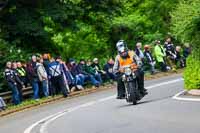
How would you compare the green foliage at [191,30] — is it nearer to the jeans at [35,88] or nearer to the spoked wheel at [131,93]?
the spoked wheel at [131,93]

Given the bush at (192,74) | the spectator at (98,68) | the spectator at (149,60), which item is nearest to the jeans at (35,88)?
the spectator at (98,68)

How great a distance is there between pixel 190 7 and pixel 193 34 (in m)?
0.95

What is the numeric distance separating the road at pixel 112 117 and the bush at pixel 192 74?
813mm

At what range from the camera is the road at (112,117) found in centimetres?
1584

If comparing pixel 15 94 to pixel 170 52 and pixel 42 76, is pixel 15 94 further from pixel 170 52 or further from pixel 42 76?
pixel 170 52

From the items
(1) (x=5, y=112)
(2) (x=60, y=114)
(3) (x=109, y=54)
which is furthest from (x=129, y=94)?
(3) (x=109, y=54)

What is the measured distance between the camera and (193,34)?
22.5 meters

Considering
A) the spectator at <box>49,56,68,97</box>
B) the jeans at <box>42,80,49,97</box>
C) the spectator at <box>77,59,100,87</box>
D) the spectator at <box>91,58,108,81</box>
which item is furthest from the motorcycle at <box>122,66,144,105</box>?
the spectator at <box>91,58,108,81</box>

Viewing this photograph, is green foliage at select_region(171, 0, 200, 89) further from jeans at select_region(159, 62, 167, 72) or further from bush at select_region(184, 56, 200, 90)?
jeans at select_region(159, 62, 167, 72)

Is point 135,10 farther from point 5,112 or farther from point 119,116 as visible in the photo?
point 119,116

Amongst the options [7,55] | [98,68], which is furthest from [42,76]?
[98,68]

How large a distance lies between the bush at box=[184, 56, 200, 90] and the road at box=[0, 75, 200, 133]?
81 cm

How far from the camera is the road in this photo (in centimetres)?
1584

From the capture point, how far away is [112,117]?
18.7 meters
